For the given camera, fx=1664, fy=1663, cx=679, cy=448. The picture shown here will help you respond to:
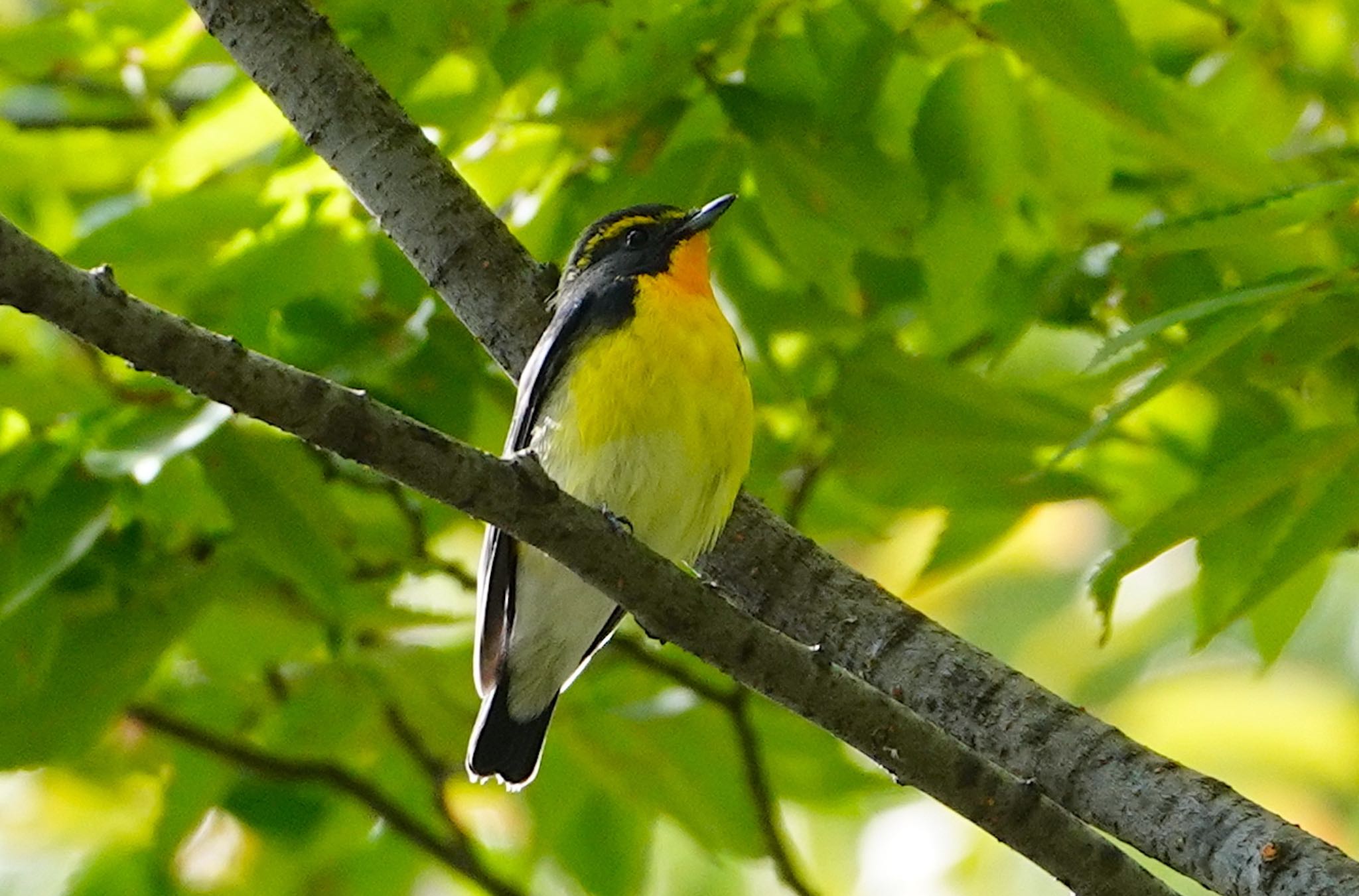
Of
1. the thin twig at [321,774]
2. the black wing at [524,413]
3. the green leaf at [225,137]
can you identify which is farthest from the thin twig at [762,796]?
the green leaf at [225,137]

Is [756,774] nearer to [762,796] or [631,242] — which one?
[762,796]

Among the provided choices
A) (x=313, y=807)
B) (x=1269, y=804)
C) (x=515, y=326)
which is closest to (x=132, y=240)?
(x=515, y=326)

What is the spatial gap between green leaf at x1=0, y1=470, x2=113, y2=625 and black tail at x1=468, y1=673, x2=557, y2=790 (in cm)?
109

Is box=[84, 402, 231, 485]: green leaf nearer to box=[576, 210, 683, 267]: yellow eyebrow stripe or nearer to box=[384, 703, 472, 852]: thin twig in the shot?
box=[384, 703, 472, 852]: thin twig

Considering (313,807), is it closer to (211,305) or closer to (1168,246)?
(211,305)

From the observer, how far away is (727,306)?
469 centimetres

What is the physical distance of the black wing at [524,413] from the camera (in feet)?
12.1

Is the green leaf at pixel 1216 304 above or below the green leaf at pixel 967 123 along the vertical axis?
below

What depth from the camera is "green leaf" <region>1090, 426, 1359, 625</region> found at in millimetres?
2877

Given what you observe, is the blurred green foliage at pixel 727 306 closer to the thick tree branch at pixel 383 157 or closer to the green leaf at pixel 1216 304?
the green leaf at pixel 1216 304

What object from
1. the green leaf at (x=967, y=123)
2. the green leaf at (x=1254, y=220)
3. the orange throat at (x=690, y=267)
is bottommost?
the green leaf at (x=1254, y=220)

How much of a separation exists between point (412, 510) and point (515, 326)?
43.5 inches

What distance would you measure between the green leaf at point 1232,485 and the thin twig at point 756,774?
1.56 metres

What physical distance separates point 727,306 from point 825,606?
5.50ft
